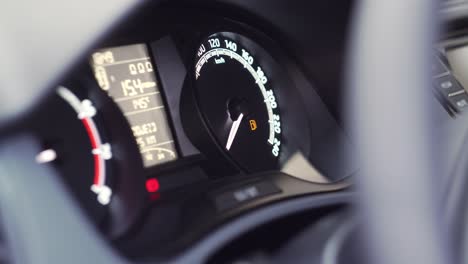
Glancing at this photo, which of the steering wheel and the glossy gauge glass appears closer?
the steering wheel

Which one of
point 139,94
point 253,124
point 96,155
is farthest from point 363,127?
point 253,124

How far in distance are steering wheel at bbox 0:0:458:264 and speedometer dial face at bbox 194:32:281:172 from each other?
1.50ft

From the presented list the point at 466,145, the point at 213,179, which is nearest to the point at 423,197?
the point at 466,145

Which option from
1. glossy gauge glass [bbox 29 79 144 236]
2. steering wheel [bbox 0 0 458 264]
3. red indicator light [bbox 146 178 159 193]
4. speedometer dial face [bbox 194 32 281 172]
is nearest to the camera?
steering wheel [bbox 0 0 458 264]

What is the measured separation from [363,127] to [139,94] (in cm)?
52

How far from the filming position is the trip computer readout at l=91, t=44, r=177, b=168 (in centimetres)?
95

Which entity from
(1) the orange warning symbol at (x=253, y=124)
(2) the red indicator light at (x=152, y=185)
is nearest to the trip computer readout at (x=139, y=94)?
(2) the red indicator light at (x=152, y=185)

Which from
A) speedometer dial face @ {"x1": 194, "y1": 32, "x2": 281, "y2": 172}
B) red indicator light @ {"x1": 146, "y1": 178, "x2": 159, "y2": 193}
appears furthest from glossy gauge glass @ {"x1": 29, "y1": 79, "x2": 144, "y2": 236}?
speedometer dial face @ {"x1": 194, "y1": 32, "x2": 281, "y2": 172}

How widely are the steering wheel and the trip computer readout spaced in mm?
318

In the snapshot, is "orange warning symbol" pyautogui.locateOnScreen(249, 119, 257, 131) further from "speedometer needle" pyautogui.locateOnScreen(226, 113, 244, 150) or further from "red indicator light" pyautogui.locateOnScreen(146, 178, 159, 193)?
"red indicator light" pyautogui.locateOnScreen(146, 178, 159, 193)

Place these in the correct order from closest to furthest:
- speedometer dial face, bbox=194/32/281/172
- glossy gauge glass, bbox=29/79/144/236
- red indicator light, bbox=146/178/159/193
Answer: glossy gauge glass, bbox=29/79/144/236 → red indicator light, bbox=146/178/159/193 → speedometer dial face, bbox=194/32/281/172

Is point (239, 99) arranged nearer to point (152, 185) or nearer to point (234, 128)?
point (234, 128)

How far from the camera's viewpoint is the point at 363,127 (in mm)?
510

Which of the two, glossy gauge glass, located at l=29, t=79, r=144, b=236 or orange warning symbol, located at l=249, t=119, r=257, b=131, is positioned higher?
glossy gauge glass, located at l=29, t=79, r=144, b=236
